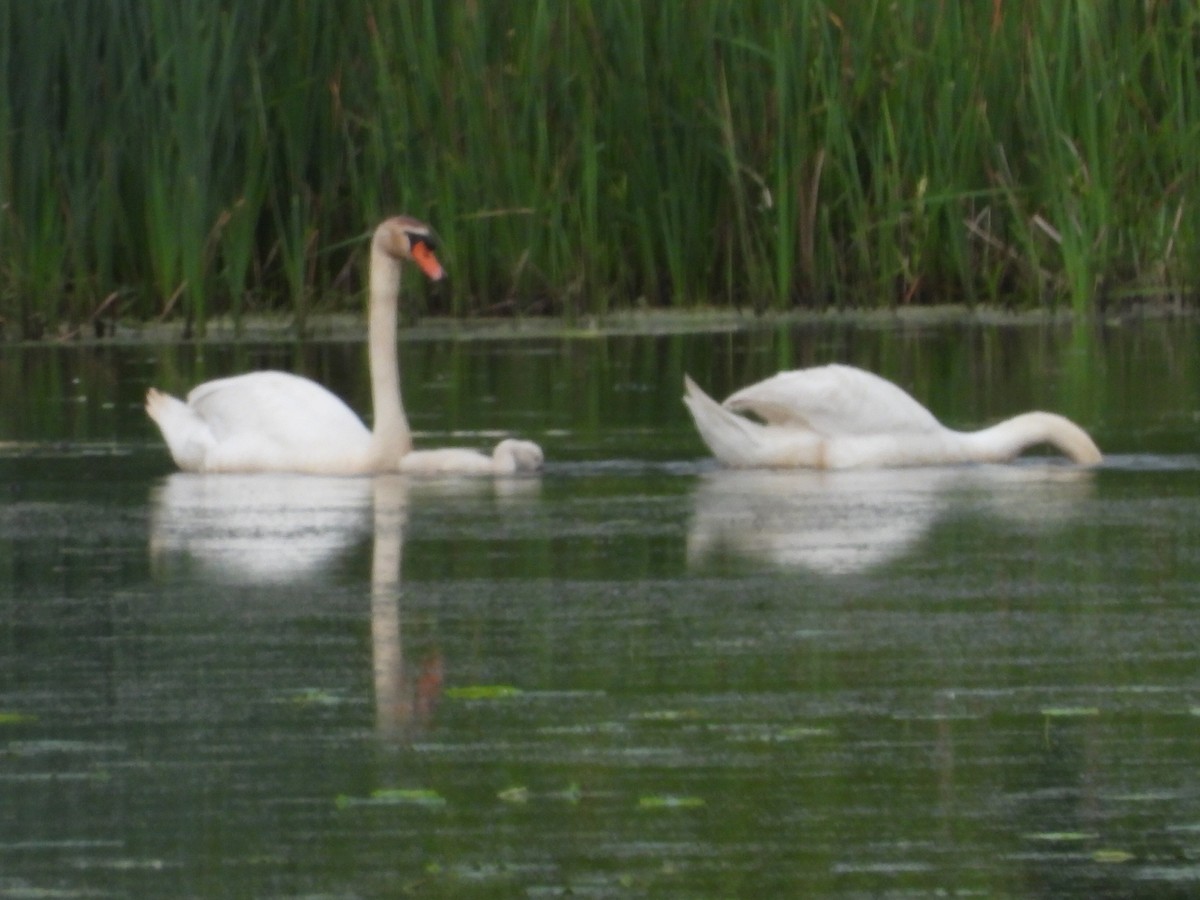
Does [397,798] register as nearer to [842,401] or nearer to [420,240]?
[842,401]

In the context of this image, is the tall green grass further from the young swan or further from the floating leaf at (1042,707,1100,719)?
the floating leaf at (1042,707,1100,719)

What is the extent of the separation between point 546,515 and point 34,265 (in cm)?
603

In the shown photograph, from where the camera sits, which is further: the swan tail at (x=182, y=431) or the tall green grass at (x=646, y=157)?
the tall green grass at (x=646, y=157)

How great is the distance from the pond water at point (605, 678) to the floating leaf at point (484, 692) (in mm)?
15

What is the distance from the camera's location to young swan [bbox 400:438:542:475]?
30.7 ft

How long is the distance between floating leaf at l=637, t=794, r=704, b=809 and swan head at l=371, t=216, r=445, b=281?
5.84 meters

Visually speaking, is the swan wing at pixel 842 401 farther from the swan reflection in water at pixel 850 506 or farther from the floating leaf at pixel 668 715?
the floating leaf at pixel 668 715

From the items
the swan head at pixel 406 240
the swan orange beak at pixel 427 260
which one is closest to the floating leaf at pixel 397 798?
the swan orange beak at pixel 427 260

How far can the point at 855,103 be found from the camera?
1477 cm

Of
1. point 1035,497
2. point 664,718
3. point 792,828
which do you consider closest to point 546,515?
point 1035,497

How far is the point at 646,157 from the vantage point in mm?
14758

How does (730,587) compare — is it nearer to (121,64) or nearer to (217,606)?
(217,606)

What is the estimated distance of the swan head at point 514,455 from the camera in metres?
9.36

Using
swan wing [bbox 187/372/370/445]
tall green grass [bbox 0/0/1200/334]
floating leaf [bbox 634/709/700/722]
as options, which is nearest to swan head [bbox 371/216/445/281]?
swan wing [bbox 187/372/370/445]
